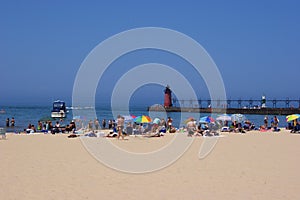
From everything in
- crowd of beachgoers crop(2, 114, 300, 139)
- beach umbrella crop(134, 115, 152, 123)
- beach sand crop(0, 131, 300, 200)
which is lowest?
beach sand crop(0, 131, 300, 200)

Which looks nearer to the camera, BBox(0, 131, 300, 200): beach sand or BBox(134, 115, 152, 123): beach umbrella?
BBox(0, 131, 300, 200): beach sand

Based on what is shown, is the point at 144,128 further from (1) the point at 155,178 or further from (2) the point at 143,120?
(1) the point at 155,178

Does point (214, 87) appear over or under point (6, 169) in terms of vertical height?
over

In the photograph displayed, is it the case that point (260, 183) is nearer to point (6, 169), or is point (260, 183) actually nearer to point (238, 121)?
point (6, 169)

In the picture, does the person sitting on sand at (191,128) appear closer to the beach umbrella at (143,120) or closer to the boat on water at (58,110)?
the beach umbrella at (143,120)

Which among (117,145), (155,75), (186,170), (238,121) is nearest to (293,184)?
(186,170)

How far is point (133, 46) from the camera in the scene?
1619cm

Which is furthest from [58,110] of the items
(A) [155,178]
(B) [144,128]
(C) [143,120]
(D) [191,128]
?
(A) [155,178]

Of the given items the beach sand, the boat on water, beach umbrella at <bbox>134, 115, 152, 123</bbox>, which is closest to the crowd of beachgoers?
beach umbrella at <bbox>134, 115, 152, 123</bbox>

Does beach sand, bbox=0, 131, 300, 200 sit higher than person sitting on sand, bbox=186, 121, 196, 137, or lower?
lower

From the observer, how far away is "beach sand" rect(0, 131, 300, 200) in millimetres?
7004

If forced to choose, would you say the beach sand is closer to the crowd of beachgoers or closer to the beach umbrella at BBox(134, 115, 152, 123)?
the crowd of beachgoers

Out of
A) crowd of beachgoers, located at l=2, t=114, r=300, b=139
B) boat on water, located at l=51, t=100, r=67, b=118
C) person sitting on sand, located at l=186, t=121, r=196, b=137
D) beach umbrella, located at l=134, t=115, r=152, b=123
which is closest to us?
crowd of beachgoers, located at l=2, t=114, r=300, b=139

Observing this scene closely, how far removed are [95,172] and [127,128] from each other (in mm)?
11338
